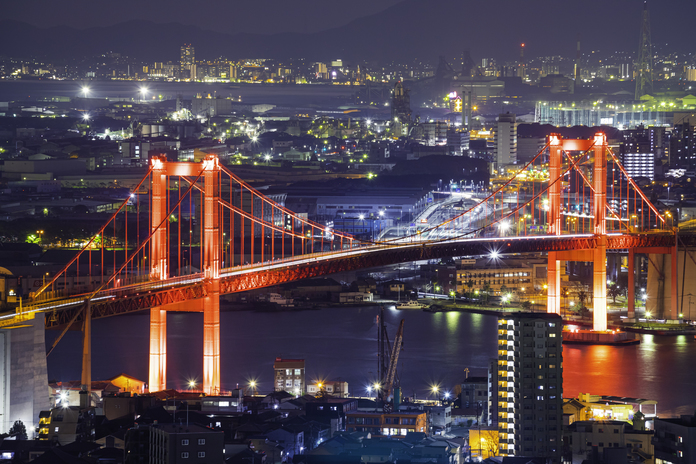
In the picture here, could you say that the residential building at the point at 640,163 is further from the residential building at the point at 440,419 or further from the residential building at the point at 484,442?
the residential building at the point at 484,442

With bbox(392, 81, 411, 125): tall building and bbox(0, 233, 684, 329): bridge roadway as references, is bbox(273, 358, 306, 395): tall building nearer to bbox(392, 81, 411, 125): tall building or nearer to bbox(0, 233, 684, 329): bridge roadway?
bbox(0, 233, 684, 329): bridge roadway

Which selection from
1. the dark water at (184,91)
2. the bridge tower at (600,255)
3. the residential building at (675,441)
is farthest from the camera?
the dark water at (184,91)

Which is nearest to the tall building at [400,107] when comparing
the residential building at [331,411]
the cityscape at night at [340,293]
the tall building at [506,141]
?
the cityscape at night at [340,293]

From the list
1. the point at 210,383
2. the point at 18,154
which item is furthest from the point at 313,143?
the point at 210,383

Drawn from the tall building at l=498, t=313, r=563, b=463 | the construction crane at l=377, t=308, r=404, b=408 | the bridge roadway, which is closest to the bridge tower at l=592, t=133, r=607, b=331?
the bridge roadway

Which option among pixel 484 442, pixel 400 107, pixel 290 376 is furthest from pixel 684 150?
pixel 484 442

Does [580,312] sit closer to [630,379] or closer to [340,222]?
[630,379]
